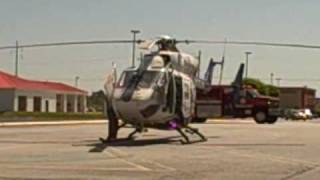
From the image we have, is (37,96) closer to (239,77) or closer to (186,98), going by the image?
(239,77)

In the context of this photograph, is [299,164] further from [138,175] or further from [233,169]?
[138,175]

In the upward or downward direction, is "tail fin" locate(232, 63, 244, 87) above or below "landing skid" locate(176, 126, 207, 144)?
above

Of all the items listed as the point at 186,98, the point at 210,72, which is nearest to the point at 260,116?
the point at 210,72

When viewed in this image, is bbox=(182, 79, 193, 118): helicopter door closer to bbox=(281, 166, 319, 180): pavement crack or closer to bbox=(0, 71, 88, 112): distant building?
bbox=(281, 166, 319, 180): pavement crack

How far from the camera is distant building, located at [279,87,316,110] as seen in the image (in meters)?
160

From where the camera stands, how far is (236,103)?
59781 mm

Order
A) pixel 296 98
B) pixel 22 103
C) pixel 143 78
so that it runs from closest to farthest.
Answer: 1. pixel 143 78
2. pixel 22 103
3. pixel 296 98

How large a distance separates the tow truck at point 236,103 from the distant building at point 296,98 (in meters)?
95.2

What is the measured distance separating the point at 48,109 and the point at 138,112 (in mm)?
80877

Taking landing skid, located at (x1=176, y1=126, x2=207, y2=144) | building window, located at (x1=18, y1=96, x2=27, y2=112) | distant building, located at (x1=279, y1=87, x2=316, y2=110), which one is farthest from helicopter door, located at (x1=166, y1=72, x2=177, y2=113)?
distant building, located at (x1=279, y1=87, x2=316, y2=110)

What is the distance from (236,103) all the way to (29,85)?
50314 millimetres

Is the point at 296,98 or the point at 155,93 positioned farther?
the point at 296,98

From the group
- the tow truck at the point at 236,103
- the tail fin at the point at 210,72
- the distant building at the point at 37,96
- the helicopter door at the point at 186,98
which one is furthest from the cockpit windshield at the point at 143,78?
the distant building at the point at 37,96

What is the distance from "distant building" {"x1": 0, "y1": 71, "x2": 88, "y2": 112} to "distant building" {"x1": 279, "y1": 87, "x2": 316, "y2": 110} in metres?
51.8
